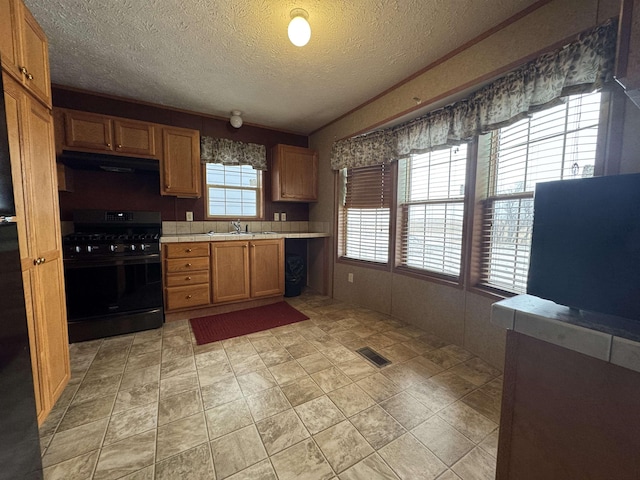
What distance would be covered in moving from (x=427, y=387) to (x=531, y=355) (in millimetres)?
1065

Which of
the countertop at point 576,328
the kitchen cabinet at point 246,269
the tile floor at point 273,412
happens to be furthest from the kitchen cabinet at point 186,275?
the countertop at point 576,328

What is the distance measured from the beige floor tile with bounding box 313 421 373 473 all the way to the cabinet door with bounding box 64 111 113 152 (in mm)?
3321

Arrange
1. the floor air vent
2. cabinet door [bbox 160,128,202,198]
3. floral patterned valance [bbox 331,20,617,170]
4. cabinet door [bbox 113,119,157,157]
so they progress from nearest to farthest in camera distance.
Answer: floral patterned valance [bbox 331,20,617,170], the floor air vent, cabinet door [bbox 113,119,157,157], cabinet door [bbox 160,128,202,198]

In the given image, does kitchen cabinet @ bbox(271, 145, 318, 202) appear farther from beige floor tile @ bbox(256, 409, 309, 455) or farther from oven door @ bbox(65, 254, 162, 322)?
beige floor tile @ bbox(256, 409, 309, 455)

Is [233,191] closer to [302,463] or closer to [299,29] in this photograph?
[299,29]

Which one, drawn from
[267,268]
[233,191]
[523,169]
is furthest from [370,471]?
[233,191]

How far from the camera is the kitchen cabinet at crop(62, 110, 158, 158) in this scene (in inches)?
101

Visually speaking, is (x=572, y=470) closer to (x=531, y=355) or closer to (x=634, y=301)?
(x=531, y=355)

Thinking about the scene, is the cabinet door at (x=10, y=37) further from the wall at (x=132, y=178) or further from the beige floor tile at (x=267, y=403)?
the beige floor tile at (x=267, y=403)

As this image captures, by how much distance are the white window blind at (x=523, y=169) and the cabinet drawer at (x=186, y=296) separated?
289cm

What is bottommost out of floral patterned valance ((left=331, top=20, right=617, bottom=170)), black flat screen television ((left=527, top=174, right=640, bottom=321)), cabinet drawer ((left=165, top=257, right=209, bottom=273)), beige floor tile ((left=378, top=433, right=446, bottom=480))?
beige floor tile ((left=378, top=433, right=446, bottom=480))

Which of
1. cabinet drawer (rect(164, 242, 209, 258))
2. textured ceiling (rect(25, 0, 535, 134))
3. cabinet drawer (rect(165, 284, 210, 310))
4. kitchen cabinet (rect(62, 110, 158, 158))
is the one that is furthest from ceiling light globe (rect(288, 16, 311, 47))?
cabinet drawer (rect(165, 284, 210, 310))

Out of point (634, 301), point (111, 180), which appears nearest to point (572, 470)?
point (634, 301)

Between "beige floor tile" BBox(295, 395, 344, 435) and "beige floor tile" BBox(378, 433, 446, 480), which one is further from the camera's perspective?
"beige floor tile" BBox(295, 395, 344, 435)
